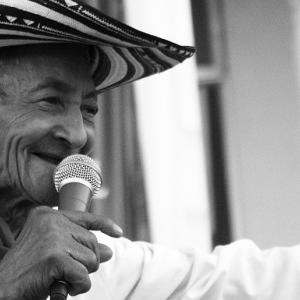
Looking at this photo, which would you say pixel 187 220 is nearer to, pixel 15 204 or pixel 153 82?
pixel 153 82

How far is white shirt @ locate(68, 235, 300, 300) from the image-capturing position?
3.14m

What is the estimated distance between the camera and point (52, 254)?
2248 millimetres

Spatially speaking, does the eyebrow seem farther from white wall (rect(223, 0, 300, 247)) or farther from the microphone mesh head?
white wall (rect(223, 0, 300, 247))

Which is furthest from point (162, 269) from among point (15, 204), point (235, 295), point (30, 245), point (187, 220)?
point (187, 220)

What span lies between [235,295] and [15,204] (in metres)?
0.70

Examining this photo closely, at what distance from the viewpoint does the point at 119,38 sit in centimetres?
297

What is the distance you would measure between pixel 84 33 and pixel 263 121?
8.67 feet

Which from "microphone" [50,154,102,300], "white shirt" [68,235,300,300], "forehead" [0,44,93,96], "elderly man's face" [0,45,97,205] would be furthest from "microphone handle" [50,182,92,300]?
"white shirt" [68,235,300,300]

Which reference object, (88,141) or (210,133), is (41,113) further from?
(210,133)

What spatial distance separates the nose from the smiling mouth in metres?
0.05

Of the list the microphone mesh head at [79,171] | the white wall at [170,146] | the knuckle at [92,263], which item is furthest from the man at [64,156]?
the white wall at [170,146]

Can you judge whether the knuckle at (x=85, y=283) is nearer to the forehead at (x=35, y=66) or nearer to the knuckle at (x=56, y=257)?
the knuckle at (x=56, y=257)

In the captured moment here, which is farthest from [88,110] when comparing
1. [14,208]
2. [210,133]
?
[210,133]

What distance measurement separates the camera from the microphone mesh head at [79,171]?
2.49 metres
